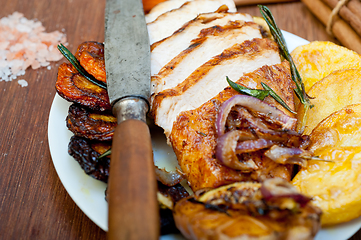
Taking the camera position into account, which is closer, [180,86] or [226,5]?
[180,86]

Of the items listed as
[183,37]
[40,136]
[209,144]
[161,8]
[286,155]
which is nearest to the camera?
[286,155]

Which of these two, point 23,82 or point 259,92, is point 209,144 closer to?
point 259,92

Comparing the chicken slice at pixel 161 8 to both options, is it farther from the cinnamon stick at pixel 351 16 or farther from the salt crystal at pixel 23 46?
the cinnamon stick at pixel 351 16

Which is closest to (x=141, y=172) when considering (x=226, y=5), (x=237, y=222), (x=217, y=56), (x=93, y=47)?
(x=237, y=222)

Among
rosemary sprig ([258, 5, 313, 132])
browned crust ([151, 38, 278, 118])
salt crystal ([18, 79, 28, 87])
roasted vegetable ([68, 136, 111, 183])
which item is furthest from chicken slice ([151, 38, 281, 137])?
salt crystal ([18, 79, 28, 87])

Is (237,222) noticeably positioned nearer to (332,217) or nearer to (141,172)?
(141,172)

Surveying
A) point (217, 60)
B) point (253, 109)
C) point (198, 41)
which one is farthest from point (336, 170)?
point (198, 41)
